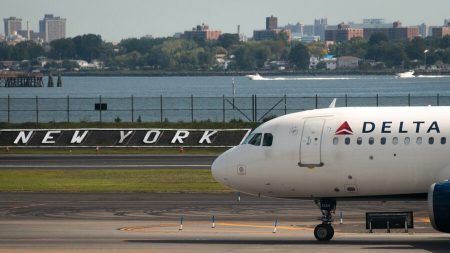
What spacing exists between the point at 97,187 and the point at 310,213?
54.4ft

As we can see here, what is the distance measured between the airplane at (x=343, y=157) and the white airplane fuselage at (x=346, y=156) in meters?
0.03

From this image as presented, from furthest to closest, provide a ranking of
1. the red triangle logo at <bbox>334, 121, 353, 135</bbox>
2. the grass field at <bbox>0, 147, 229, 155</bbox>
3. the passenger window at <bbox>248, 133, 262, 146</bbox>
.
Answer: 1. the grass field at <bbox>0, 147, 229, 155</bbox>
2. the passenger window at <bbox>248, 133, 262, 146</bbox>
3. the red triangle logo at <bbox>334, 121, 353, 135</bbox>

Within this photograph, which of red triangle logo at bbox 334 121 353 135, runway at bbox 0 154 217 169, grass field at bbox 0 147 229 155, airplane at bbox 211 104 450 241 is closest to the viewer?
airplane at bbox 211 104 450 241

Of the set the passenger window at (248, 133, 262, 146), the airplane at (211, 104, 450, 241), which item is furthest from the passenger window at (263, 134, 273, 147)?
the passenger window at (248, 133, 262, 146)

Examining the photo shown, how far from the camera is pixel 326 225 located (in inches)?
1847

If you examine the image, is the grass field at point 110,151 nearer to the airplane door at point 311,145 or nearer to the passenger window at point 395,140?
the airplane door at point 311,145

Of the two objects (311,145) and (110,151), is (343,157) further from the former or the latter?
(110,151)

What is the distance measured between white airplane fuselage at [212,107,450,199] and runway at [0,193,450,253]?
2.01 meters

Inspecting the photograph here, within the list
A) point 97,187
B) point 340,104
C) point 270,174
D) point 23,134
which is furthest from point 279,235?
point 340,104

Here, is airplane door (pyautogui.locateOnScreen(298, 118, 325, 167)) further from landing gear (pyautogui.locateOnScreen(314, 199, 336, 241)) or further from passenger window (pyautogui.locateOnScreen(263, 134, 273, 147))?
landing gear (pyautogui.locateOnScreen(314, 199, 336, 241))

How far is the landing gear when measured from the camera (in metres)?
46.9

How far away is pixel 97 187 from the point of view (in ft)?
227

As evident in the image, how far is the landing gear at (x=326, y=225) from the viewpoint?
4691 centimetres

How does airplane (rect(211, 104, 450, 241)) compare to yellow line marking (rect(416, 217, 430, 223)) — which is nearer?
airplane (rect(211, 104, 450, 241))
